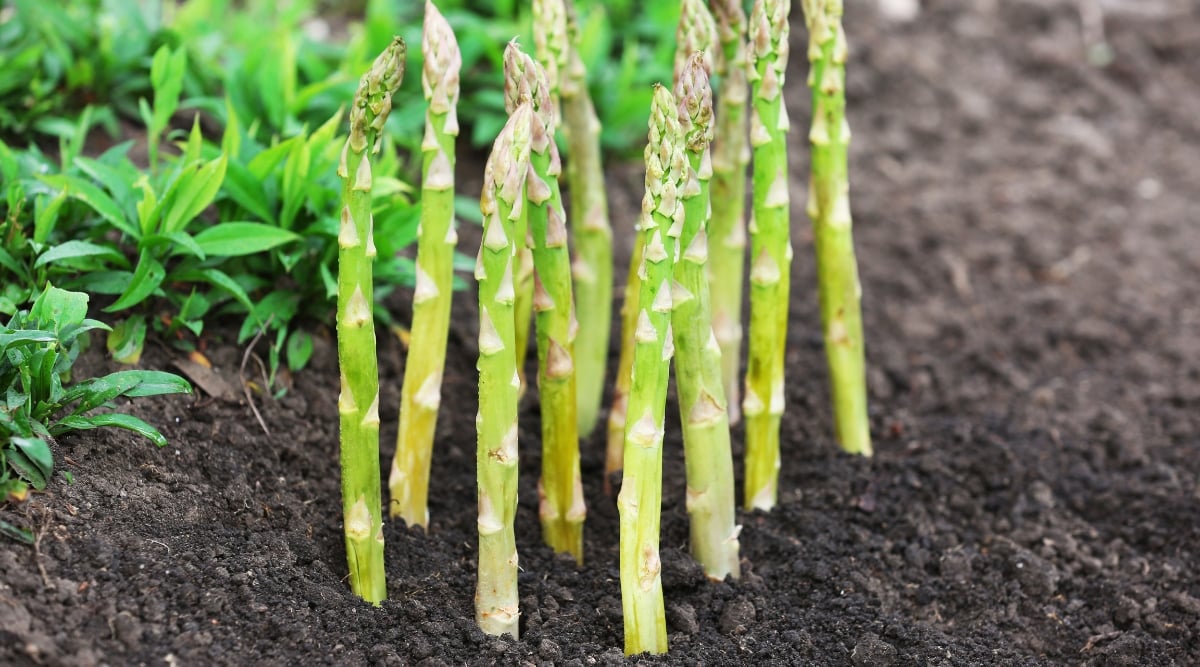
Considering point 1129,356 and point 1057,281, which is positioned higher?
point 1057,281

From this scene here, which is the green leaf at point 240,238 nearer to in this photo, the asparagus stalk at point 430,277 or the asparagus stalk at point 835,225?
the asparagus stalk at point 430,277

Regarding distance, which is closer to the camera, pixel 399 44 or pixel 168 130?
pixel 399 44

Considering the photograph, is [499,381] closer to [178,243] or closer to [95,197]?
[178,243]

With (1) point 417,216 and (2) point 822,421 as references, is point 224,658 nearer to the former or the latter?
(1) point 417,216

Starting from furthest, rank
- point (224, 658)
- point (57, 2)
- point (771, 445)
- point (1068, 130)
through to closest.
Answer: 1. point (1068, 130)
2. point (57, 2)
3. point (771, 445)
4. point (224, 658)

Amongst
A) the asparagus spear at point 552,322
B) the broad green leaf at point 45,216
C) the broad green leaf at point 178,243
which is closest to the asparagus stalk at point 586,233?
the asparagus spear at point 552,322

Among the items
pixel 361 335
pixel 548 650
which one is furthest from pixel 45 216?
pixel 548 650

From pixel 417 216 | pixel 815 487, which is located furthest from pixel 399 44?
pixel 815 487
